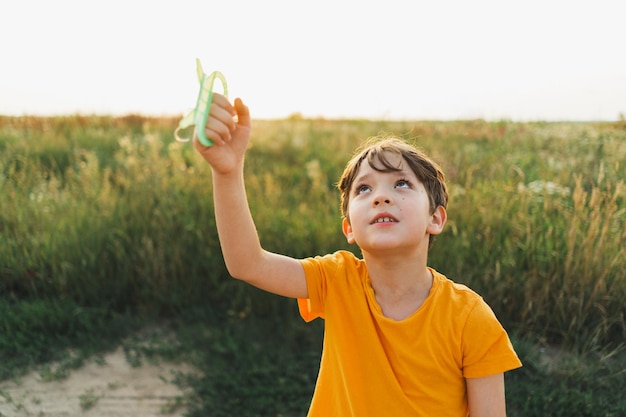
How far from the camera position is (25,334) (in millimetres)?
3799

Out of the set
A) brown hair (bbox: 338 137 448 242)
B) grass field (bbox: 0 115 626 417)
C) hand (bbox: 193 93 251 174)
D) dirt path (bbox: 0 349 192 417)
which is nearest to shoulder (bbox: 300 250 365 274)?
brown hair (bbox: 338 137 448 242)

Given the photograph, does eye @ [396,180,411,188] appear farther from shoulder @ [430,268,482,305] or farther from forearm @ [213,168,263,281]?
forearm @ [213,168,263,281]

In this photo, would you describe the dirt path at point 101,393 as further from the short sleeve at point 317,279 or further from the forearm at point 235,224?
the forearm at point 235,224

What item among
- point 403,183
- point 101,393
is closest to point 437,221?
point 403,183

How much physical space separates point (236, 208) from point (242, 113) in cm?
29

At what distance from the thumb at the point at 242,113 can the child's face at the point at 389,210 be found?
433 mm

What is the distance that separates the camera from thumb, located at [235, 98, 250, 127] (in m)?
1.76

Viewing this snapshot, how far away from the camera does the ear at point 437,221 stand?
2043 mm

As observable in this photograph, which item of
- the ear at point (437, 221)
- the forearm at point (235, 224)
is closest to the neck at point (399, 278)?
the ear at point (437, 221)

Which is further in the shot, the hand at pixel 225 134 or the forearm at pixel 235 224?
the forearm at pixel 235 224

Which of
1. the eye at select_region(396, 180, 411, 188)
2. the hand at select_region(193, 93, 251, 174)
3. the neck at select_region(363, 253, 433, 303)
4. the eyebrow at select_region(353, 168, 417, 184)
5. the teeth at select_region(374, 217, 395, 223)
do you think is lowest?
the neck at select_region(363, 253, 433, 303)

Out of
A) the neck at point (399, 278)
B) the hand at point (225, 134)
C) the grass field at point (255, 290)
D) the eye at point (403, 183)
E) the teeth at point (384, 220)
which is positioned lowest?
the grass field at point (255, 290)

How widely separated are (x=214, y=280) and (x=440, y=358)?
2.31 metres

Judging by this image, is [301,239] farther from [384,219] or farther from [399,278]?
[384,219]
